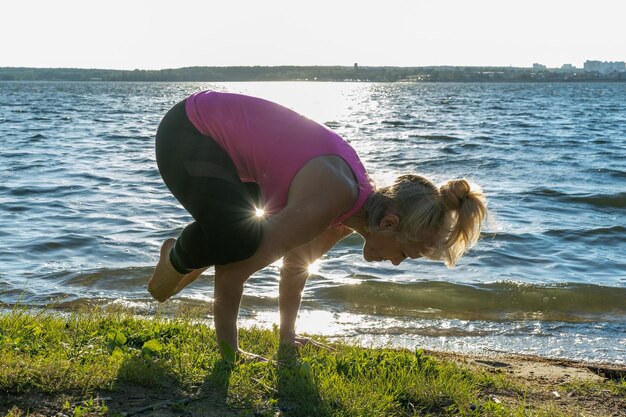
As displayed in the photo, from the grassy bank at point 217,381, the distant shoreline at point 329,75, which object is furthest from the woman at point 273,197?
the distant shoreline at point 329,75

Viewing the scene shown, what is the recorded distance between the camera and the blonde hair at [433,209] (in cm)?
346

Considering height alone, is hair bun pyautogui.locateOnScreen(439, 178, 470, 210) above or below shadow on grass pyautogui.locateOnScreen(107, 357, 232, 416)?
above

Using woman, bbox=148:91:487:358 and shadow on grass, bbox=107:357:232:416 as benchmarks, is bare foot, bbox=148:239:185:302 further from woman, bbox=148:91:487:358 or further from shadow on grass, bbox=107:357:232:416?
shadow on grass, bbox=107:357:232:416

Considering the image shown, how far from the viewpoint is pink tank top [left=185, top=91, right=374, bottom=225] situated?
11.4 feet

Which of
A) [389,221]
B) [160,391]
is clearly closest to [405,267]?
[389,221]

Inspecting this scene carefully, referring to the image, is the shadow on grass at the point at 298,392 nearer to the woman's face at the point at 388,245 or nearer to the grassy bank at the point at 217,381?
the grassy bank at the point at 217,381

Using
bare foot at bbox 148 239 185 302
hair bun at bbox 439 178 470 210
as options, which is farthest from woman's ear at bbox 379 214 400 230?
bare foot at bbox 148 239 185 302

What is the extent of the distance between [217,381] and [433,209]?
1.21 metres

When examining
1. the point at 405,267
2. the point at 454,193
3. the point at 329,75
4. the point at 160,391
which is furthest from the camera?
the point at 329,75

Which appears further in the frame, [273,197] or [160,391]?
[273,197]

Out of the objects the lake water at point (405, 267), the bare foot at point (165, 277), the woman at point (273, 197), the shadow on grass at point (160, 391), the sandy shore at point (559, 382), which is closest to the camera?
the shadow on grass at point (160, 391)

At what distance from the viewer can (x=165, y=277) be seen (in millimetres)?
3969

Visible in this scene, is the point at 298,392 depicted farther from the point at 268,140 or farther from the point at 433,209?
the point at 268,140

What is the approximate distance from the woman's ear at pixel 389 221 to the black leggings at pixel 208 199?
0.56 metres
